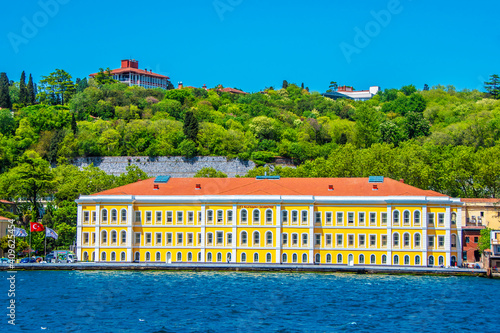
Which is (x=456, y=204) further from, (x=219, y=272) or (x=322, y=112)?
(x=322, y=112)

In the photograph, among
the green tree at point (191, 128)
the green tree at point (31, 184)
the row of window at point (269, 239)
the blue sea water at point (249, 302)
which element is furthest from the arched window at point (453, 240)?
the green tree at point (191, 128)

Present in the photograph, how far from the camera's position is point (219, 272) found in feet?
217

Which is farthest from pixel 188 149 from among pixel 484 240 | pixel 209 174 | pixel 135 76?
pixel 135 76

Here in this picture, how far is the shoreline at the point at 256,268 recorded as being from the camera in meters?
65.2

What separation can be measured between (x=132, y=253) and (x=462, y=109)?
85.1m

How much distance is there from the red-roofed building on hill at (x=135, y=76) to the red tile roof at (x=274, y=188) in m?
97.7

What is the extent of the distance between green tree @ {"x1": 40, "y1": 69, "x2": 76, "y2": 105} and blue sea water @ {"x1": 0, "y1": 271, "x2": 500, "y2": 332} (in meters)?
95.8

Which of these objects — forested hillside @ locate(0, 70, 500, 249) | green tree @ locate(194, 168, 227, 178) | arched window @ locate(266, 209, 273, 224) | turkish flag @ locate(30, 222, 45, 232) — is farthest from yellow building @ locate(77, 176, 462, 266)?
green tree @ locate(194, 168, 227, 178)

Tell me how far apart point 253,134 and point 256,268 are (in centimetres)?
6080

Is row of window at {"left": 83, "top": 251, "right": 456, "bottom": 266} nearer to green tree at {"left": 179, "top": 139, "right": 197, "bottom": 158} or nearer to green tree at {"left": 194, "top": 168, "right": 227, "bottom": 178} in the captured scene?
green tree at {"left": 194, "top": 168, "right": 227, "bottom": 178}

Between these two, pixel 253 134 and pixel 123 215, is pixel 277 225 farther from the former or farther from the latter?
pixel 253 134

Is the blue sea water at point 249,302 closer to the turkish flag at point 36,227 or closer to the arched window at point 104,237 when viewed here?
the arched window at point 104,237

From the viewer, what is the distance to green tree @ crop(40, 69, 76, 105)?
156m

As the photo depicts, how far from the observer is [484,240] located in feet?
235
